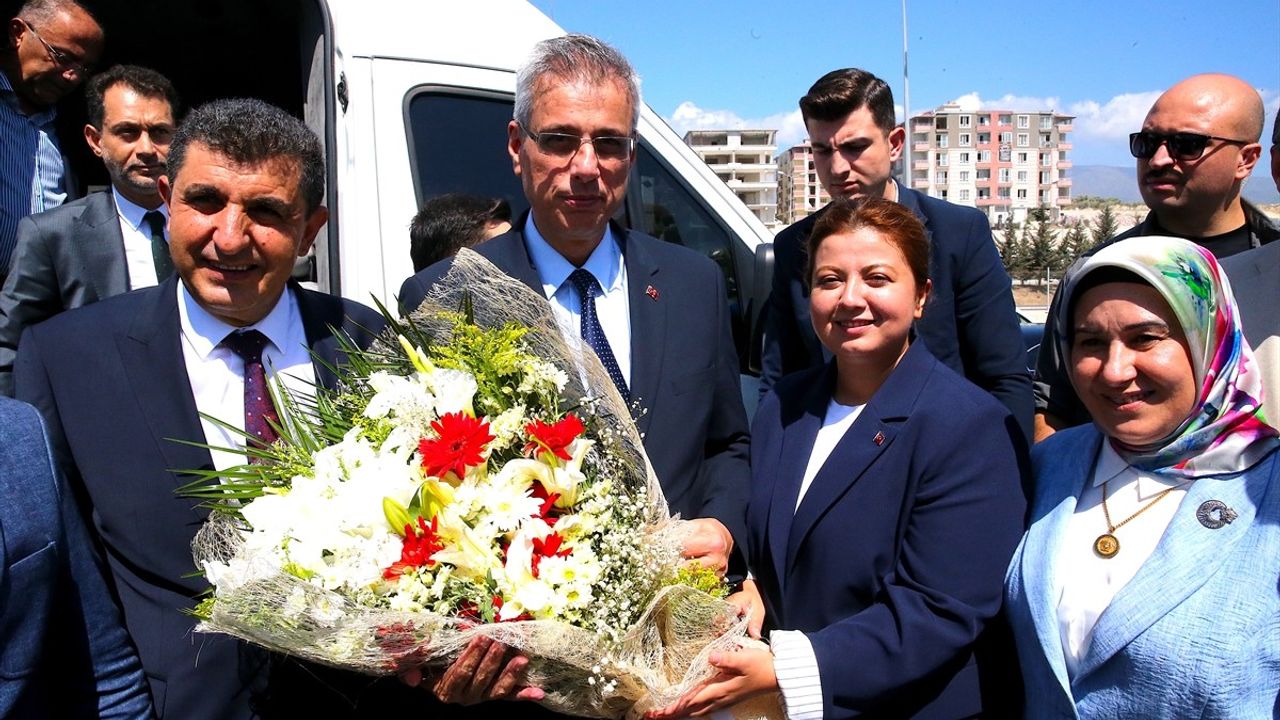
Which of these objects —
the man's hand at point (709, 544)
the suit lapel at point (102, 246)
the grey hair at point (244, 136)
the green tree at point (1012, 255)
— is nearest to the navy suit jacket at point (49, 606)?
the grey hair at point (244, 136)

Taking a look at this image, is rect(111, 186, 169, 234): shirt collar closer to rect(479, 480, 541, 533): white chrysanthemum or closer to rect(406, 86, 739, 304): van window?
rect(406, 86, 739, 304): van window

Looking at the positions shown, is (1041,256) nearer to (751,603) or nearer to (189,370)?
(751,603)

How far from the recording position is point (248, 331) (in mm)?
2127

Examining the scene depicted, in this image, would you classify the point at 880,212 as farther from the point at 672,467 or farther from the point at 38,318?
the point at 38,318

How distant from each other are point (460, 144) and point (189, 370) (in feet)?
6.35

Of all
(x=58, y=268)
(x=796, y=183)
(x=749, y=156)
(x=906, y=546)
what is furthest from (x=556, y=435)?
(x=796, y=183)

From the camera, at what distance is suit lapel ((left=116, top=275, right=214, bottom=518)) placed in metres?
1.93

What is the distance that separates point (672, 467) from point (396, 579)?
89 cm

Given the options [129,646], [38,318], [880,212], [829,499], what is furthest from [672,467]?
[38,318]

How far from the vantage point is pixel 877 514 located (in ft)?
6.83

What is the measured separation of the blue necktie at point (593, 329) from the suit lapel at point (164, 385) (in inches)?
36.9

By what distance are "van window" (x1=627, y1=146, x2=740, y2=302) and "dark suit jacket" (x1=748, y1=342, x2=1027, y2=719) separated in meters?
1.87

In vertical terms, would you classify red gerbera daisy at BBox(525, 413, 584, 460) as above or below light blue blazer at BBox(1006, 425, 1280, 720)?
above

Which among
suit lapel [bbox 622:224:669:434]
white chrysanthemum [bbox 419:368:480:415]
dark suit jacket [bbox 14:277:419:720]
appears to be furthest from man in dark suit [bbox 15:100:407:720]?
suit lapel [bbox 622:224:669:434]
